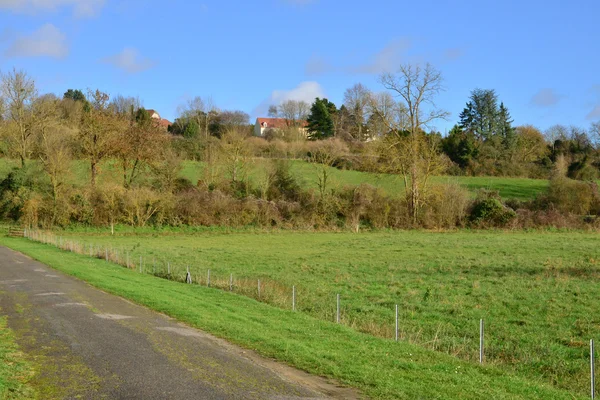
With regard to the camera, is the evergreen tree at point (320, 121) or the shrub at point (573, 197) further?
the evergreen tree at point (320, 121)

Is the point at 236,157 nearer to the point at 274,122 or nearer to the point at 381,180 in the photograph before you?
the point at 381,180

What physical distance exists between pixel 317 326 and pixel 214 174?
166ft

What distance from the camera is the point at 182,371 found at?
8703mm

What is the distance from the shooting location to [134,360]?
9.23 meters

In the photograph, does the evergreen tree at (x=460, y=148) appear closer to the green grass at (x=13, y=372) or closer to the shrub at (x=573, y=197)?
the shrub at (x=573, y=197)

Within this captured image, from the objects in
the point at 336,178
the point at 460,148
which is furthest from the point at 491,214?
the point at 460,148

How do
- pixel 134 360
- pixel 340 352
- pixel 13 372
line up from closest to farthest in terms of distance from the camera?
pixel 13 372
pixel 134 360
pixel 340 352

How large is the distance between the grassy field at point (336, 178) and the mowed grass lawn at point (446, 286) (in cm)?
1675

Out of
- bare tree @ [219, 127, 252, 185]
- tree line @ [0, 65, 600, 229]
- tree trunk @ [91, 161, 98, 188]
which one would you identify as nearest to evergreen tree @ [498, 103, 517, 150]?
tree line @ [0, 65, 600, 229]

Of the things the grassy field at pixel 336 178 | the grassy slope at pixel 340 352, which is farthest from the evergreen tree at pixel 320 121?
the grassy slope at pixel 340 352

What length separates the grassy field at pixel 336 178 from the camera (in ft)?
189

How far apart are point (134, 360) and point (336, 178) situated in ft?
178

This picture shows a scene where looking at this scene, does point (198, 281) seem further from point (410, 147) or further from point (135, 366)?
point (410, 147)

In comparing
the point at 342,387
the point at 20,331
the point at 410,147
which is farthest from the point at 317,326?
the point at 410,147
